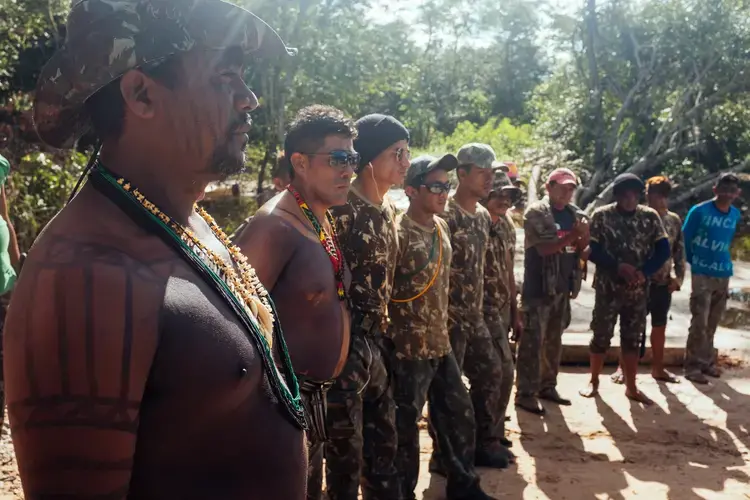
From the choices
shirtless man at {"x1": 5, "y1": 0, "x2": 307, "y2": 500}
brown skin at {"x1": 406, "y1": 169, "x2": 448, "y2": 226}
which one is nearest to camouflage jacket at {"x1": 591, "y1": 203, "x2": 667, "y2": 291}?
brown skin at {"x1": 406, "y1": 169, "x2": 448, "y2": 226}

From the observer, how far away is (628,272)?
5766 mm

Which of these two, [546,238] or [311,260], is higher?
[311,260]

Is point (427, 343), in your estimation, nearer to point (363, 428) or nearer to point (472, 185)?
point (363, 428)

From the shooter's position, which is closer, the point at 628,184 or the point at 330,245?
the point at 330,245

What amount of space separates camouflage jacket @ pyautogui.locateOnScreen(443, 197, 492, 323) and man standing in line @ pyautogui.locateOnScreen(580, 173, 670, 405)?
1.87 m

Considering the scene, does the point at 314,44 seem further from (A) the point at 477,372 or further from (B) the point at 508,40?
(B) the point at 508,40

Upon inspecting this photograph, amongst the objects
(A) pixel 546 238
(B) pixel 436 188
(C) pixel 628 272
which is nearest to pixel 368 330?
(B) pixel 436 188

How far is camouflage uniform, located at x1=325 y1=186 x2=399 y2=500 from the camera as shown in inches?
120

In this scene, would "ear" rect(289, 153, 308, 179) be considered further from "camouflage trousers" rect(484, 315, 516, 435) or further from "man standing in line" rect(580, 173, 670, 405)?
"man standing in line" rect(580, 173, 670, 405)

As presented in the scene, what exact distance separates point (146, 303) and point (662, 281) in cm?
609

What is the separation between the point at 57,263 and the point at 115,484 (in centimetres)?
38

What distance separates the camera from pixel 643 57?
18.8 m

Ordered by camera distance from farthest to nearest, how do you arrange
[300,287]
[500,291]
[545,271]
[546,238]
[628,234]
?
[628,234]
[545,271]
[546,238]
[500,291]
[300,287]

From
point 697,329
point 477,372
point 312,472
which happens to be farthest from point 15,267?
point 697,329
